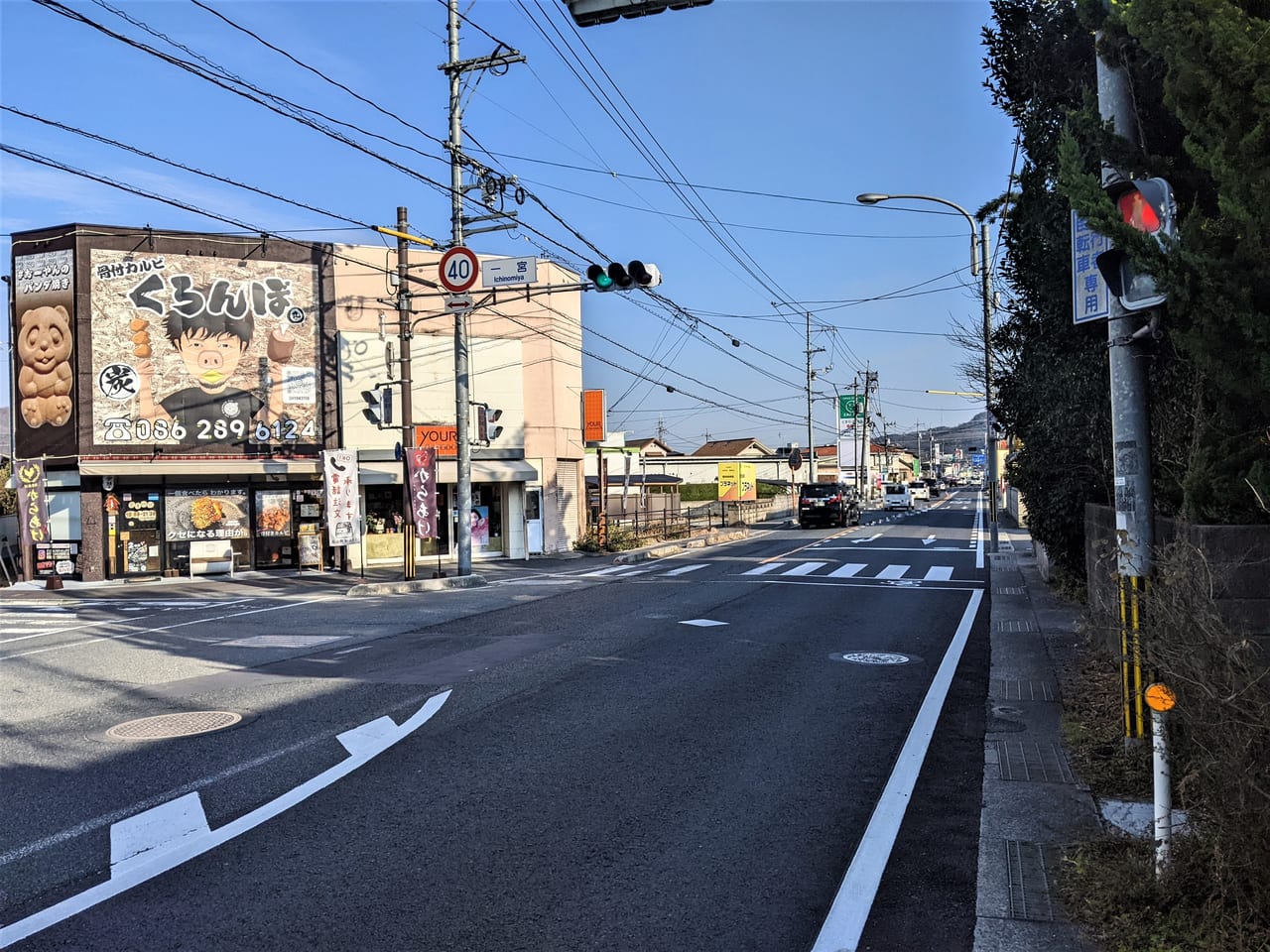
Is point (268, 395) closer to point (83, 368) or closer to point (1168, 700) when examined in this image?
point (83, 368)

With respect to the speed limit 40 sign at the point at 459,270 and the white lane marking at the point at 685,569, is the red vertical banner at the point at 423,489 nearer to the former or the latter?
the speed limit 40 sign at the point at 459,270

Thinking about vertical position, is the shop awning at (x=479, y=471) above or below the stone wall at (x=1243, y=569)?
above

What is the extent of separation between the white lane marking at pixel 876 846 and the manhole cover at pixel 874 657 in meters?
1.86

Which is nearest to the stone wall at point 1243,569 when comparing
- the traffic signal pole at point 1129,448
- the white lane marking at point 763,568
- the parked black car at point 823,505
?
the traffic signal pole at point 1129,448

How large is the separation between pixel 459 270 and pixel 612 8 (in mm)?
13715

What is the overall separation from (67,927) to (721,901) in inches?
117

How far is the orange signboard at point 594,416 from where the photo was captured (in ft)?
102

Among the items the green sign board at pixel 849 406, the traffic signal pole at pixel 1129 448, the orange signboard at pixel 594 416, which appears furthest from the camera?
the green sign board at pixel 849 406

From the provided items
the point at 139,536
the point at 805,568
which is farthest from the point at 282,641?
the point at 139,536

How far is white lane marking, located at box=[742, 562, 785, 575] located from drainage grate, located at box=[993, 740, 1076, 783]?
14586 millimetres

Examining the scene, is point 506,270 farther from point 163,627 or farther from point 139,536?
point 139,536

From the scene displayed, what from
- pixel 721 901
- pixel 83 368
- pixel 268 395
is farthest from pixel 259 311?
pixel 721 901

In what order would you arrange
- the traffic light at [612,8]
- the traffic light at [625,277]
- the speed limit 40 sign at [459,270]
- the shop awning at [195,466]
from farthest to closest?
the shop awning at [195,466] → the speed limit 40 sign at [459,270] → the traffic light at [625,277] → the traffic light at [612,8]

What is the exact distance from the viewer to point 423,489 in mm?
23438
